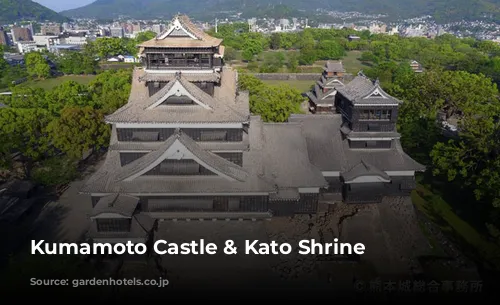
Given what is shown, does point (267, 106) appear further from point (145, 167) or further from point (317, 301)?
point (317, 301)

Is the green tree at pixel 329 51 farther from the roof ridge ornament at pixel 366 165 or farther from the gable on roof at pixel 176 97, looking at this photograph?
the gable on roof at pixel 176 97

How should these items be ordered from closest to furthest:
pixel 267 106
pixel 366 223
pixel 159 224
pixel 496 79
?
pixel 159 224 → pixel 366 223 → pixel 267 106 → pixel 496 79

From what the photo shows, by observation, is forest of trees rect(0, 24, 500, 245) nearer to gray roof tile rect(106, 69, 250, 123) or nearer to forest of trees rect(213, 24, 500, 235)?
Answer: forest of trees rect(213, 24, 500, 235)

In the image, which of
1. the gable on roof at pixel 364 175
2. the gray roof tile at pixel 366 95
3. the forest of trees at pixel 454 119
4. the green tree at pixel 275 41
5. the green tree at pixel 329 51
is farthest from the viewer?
the green tree at pixel 275 41

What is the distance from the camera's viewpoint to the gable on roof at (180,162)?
1970 centimetres


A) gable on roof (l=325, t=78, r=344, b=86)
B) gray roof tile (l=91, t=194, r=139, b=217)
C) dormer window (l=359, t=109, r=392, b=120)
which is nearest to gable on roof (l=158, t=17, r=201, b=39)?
gray roof tile (l=91, t=194, r=139, b=217)

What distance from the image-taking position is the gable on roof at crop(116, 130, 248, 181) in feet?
64.6

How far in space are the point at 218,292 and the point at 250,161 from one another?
7.61 meters

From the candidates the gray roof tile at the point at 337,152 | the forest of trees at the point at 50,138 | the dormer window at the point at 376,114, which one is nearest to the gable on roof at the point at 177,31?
the gray roof tile at the point at 337,152

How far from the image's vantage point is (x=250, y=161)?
21.8 metres

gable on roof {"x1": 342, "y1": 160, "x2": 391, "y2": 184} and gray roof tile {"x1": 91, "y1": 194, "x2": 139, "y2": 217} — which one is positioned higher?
gray roof tile {"x1": 91, "y1": 194, "x2": 139, "y2": 217}

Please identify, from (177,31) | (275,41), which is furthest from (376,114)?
(275,41)

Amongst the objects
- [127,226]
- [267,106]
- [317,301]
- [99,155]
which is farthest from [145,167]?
[267,106]

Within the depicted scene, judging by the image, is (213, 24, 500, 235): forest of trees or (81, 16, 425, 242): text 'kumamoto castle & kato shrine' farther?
(213, 24, 500, 235): forest of trees
